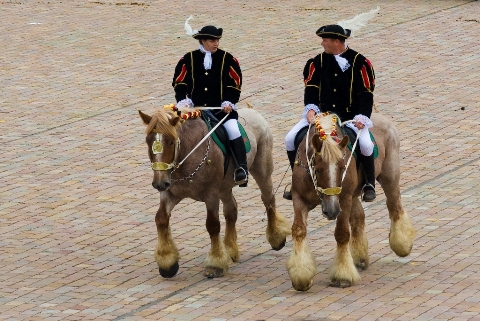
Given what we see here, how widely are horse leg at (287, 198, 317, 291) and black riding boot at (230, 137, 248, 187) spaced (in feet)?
2.50

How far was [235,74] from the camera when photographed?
1273cm

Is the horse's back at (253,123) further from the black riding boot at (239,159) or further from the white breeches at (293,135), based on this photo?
the white breeches at (293,135)

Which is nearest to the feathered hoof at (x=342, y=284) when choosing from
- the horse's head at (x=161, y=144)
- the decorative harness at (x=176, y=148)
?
the decorative harness at (x=176, y=148)

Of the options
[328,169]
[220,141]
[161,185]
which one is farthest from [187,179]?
[328,169]

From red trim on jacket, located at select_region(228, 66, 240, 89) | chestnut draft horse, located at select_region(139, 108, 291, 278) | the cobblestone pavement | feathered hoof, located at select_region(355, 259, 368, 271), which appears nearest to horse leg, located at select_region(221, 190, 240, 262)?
chestnut draft horse, located at select_region(139, 108, 291, 278)

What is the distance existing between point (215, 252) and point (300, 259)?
3.43 feet

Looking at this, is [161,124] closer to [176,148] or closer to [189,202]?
[176,148]

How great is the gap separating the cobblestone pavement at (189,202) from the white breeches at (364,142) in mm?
1232

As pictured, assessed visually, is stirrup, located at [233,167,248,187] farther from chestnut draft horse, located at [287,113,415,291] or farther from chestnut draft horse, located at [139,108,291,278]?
chestnut draft horse, located at [287,113,415,291]

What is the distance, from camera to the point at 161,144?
11617 mm

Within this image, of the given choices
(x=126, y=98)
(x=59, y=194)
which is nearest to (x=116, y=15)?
(x=126, y=98)

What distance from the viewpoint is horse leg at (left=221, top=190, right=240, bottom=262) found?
12.8 metres

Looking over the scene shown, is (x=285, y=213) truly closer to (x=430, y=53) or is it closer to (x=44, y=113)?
(x=44, y=113)

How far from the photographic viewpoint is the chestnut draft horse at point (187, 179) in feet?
38.2
